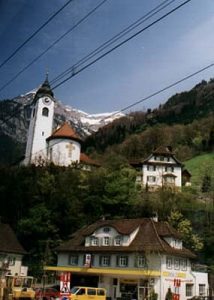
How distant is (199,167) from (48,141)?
30.3 metres

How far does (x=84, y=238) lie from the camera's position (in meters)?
52.7

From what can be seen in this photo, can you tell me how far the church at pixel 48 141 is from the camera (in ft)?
264

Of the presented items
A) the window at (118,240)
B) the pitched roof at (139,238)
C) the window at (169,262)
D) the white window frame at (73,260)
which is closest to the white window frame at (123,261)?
the pitched roof at (139,238)

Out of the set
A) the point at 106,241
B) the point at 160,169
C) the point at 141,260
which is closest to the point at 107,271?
the point at 141,260

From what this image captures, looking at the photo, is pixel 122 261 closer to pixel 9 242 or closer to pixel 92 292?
pixel 92 292

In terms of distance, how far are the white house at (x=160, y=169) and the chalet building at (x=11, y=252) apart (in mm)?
27393

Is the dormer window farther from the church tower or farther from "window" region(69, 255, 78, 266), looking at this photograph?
the church tower

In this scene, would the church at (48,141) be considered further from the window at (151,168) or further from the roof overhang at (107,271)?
the roof overhang at (107,271)

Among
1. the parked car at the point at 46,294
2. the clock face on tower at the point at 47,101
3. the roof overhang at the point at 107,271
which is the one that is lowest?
the parked car at the point at 46,294

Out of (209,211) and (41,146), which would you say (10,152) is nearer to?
(41,146)

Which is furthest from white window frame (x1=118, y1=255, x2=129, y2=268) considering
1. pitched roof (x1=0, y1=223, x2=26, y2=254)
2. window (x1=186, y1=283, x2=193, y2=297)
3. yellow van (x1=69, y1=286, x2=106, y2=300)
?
pitched roof (x1=0, y1=223, x2=26, y2=254)

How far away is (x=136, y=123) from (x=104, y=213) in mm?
89538

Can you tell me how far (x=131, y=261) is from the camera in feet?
153

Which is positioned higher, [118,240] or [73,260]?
[118,240]
